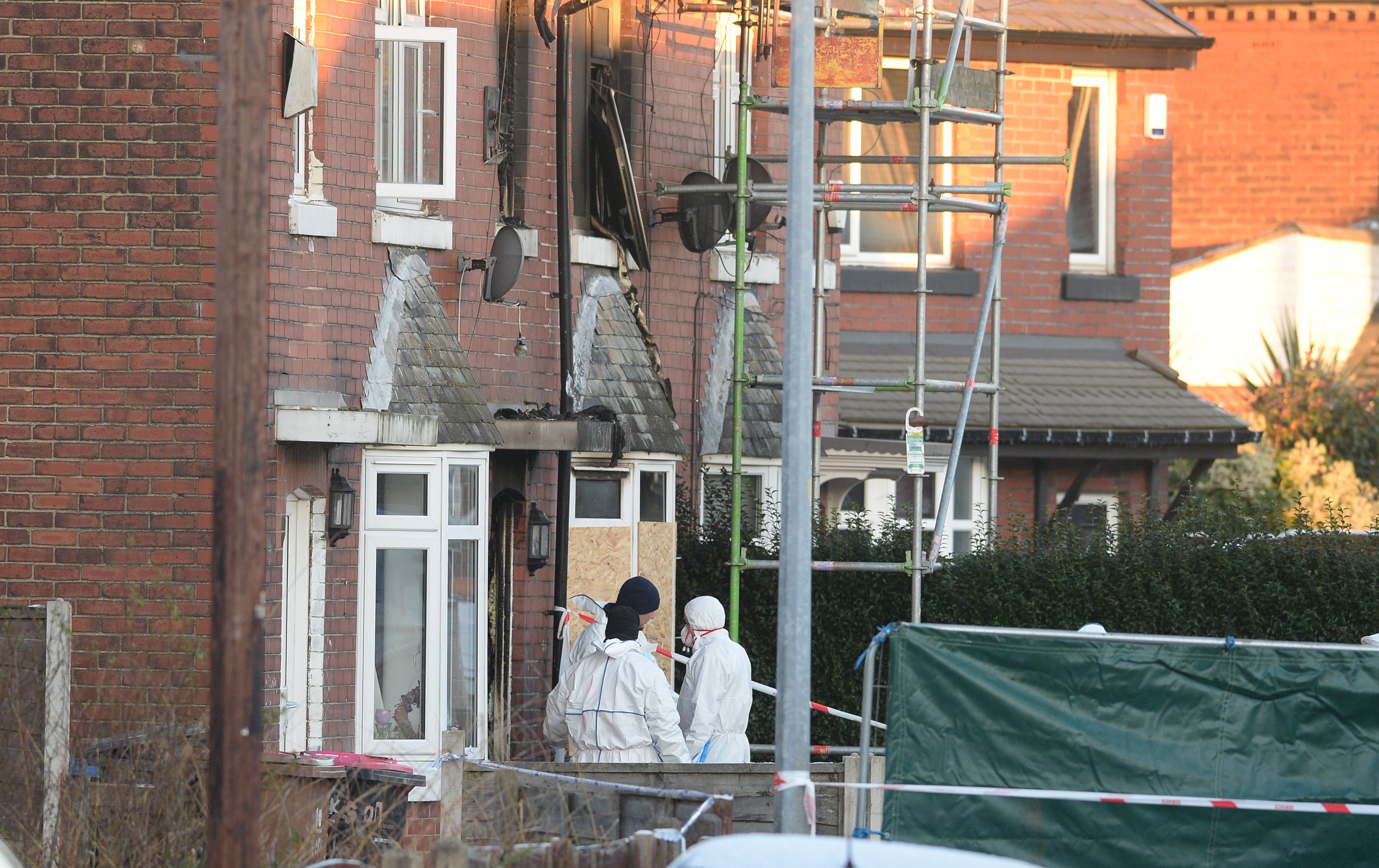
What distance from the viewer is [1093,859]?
7.48 metres

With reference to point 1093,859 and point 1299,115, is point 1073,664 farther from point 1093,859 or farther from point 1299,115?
point 1299,115

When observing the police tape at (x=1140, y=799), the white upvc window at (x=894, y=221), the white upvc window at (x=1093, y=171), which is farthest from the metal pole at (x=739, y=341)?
the white upvc window at (x=1093, y=171)

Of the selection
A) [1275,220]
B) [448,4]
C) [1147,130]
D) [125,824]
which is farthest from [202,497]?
[1275,220]

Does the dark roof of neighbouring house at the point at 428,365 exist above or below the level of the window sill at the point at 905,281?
below

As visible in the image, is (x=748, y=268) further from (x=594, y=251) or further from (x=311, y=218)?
(x=311, y=218)

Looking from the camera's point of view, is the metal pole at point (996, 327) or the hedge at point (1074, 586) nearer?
the hedge at point (1074, 586)

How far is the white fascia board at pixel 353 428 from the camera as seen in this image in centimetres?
965

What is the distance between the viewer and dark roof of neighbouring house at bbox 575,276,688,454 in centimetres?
1198

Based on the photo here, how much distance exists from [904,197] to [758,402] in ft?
7.11

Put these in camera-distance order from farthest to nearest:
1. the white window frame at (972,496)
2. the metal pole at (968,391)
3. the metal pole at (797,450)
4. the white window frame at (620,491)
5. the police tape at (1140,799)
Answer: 1. the white window frame at (972,496)
2. the white window frame at (620,491)
3. the metal pole at (968,391)
4. the police tape at (1140,799)
5. the metal pole at (797,450)

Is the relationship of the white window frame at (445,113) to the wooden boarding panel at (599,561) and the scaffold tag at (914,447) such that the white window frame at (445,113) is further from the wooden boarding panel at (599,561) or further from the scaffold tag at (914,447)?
the scaffold tag at (914,447)

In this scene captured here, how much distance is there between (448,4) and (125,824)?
5731 mm

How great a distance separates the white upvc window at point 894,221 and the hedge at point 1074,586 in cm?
594

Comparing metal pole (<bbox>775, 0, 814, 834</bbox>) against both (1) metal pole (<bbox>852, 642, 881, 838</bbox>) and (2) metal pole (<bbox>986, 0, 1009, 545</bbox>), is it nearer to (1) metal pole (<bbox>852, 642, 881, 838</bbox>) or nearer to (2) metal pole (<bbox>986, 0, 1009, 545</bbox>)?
(1) metal pole (<bbox>852, 642, 881, 838</bbox>)
